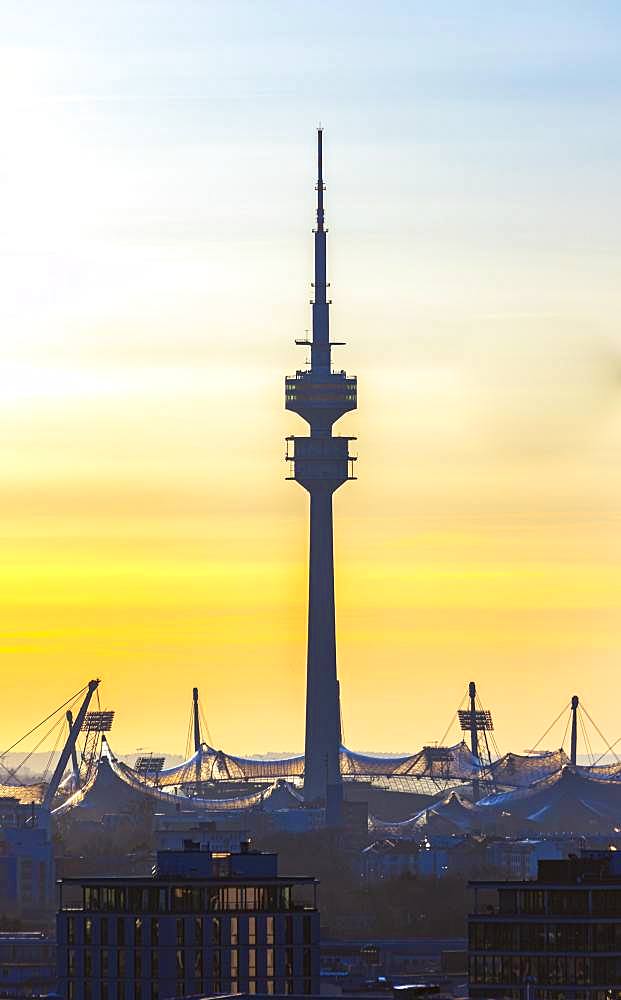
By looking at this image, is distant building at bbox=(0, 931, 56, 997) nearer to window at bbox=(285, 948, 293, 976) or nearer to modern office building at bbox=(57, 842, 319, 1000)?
modern office building at bbox=(57, 842, 319, 1000)

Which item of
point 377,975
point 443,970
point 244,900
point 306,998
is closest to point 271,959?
point 244,900

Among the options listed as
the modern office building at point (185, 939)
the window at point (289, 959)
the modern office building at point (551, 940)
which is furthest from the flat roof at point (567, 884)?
the modern office building at point (185, 939)

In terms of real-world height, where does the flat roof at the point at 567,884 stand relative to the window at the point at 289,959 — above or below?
above

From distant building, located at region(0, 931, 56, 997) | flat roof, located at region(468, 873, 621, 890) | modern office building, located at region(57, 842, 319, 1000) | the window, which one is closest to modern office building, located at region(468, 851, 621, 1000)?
flat roof, located at region(468, 873, 621, 890)

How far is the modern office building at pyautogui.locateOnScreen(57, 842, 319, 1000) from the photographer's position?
140625 mm

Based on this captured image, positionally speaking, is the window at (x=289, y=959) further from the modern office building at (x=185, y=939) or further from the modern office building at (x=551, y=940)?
the modern office building at (x=551, y=940)

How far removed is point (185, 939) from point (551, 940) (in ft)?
51.7

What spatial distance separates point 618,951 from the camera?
13650 cm

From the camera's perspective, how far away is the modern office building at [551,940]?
445ft

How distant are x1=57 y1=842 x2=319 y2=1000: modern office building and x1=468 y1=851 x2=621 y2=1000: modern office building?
28.9ft

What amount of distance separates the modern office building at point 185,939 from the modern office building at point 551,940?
28.9 feet

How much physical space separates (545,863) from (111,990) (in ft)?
61.9

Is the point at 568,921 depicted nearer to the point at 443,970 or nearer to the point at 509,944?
the point at 509,944

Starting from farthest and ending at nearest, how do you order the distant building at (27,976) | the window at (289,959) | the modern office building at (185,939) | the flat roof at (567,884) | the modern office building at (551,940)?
the distant building at (27,976)
the window at (289,959)
the modern office building at (185,939)
the flat roof at (567,884)
the modern office building at (551,940)
